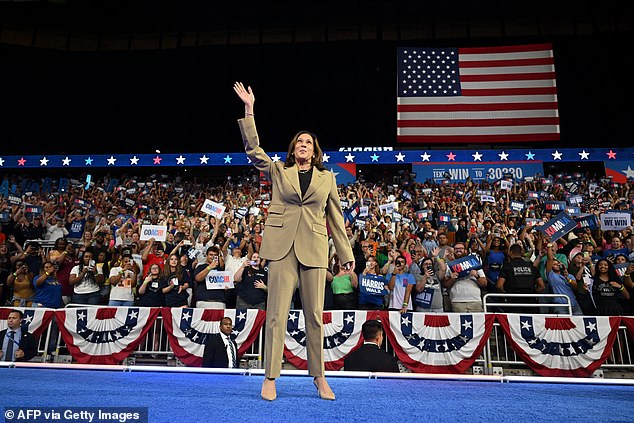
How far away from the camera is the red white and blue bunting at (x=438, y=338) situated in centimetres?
699

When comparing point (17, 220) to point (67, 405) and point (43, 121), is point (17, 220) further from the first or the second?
point (43, 121)

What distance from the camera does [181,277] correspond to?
26.0ft

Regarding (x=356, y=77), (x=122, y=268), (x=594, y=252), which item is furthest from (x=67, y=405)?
(x=356, y=77)

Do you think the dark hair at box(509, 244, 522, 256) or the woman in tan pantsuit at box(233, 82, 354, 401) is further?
the dark hair at box(509, 244, 522, 256)

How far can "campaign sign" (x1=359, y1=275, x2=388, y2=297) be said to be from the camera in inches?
289

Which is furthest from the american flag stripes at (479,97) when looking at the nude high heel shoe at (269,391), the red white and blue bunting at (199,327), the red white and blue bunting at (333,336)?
the nude high heel shoe at (269,391)

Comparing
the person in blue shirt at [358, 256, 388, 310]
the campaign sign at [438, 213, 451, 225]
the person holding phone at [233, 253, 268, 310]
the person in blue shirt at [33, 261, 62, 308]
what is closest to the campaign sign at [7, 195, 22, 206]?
the person in blue shirt at [33, 261, 62, 308]

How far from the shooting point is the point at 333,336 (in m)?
7.23

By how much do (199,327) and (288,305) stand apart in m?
4.80

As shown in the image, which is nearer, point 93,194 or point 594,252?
point 594,252

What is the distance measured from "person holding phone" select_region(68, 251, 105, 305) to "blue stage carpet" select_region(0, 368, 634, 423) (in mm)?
4418

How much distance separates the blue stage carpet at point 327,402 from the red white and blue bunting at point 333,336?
3350 millimetres

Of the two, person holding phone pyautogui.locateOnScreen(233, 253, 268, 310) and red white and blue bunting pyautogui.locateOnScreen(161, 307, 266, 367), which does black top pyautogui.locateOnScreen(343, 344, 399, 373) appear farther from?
person holding phone pyautogui.locateOnScreen(233, 253, 268, 310)

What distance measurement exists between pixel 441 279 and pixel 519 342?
1455mm
